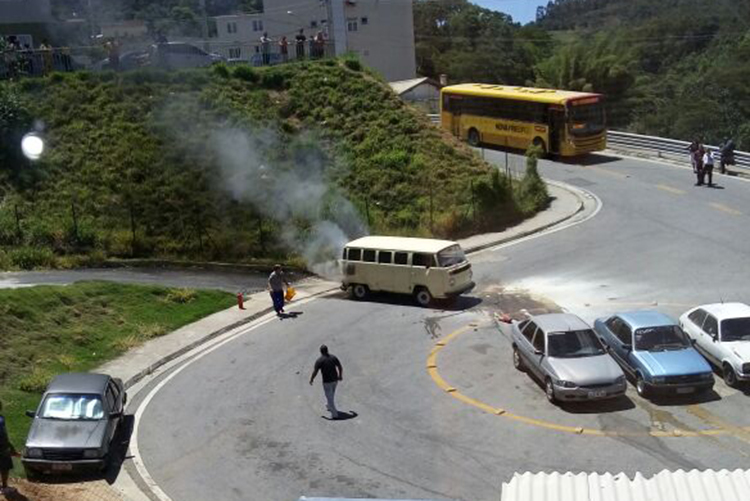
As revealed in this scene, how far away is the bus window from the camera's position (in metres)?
24.2

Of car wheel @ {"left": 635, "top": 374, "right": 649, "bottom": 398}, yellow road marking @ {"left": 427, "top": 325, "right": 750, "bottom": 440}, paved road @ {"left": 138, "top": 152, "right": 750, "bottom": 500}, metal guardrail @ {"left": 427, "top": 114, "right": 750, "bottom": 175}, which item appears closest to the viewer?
paved road @ {"left": 138, "top": 152, "right": 750, "bottom": 500}

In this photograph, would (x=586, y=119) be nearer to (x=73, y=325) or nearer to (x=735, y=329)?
(x=735, y=329)

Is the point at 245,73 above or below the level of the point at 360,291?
above

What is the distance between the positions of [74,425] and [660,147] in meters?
36.0

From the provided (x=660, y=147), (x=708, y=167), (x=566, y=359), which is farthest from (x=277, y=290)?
(x=660, y=147)

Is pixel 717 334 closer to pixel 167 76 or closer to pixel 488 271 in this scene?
pixel 488 271

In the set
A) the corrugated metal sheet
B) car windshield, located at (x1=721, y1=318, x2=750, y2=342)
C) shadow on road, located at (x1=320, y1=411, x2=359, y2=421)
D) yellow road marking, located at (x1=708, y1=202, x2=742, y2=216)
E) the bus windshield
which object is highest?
the bus windshield

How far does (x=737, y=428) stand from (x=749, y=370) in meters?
1.92

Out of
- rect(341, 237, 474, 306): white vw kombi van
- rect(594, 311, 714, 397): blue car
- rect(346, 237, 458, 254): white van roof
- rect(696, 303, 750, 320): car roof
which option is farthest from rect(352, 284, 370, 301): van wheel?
rect(696, 303, 750, 320): car roof

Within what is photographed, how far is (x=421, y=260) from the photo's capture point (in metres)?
23.9

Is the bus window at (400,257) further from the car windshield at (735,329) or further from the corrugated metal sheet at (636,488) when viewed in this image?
the corrugated metal sheet at (636,488)

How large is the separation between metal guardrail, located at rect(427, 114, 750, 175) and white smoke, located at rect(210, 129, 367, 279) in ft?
35.2

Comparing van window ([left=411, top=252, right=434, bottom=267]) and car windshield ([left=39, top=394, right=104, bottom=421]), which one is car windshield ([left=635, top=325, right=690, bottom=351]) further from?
car windshield ([left=39, top=394, right=104, bottom=421])

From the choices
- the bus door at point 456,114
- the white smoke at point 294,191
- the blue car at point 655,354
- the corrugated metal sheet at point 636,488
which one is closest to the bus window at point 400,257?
the white smoke at point 294,191
